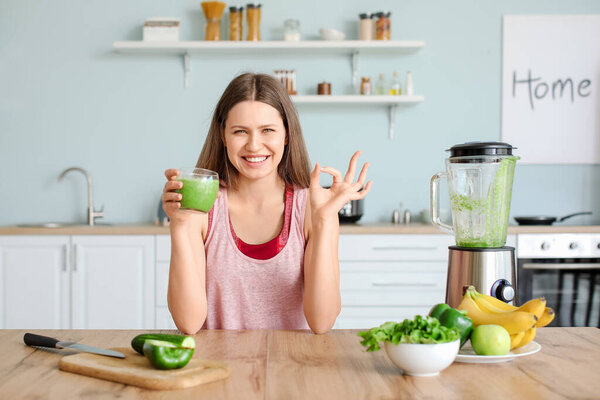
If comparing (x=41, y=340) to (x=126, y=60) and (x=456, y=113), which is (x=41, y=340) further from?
(x=456, y=113)

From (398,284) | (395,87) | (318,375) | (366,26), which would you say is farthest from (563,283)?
(318,375)

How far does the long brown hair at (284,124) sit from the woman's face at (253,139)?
0.03 metres

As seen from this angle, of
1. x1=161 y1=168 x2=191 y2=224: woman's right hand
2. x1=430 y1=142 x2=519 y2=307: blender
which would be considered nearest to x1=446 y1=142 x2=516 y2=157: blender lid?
x1=430 y1=142 x2=519 y2=307: blender

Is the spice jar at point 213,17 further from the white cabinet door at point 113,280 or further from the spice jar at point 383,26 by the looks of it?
the white cabinet door at point 113,280

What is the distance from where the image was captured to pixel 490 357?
42.3 inches

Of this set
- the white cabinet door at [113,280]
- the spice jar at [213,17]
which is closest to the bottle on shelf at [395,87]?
the spice jar at [213,17]

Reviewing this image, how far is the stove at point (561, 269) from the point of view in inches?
125

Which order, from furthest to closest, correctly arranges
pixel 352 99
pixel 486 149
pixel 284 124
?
1. pixel 352 99
2. pixel 284 124
3. pixel 486 149

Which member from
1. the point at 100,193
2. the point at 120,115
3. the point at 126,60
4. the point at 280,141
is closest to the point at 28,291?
the point at 100,193

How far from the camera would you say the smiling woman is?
61.0 inches

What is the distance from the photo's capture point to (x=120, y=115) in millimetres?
3715

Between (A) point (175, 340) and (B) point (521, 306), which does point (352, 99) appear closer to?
(B) point (521, 306)

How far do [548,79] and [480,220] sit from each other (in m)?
2.62

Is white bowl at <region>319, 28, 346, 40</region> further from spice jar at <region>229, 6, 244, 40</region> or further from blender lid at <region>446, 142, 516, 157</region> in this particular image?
blender lid at <region>446, 142, 516, 157</region>
